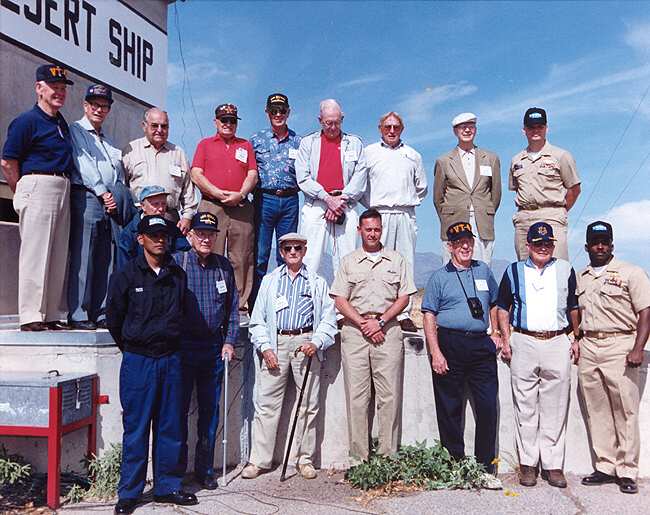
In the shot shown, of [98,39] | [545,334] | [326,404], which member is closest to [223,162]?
[326,404]

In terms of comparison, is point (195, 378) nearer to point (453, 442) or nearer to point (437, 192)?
point (453, 442)

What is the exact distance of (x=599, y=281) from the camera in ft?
17.1

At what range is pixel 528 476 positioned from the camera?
522 cm

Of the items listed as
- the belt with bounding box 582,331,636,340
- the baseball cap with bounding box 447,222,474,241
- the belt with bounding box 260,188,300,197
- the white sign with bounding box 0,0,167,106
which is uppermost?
the white sign with bounding box 0,0,167,106

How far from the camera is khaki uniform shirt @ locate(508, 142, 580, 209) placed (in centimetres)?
612

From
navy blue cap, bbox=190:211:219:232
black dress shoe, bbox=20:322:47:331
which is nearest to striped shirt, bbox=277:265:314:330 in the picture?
navy blue cap, bbox=190:211:219:232

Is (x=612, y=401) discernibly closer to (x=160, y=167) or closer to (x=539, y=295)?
(x=539, y=295)

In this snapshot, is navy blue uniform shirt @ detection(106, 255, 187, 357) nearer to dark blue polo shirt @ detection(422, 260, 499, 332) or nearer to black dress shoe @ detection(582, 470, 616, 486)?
dark blue polo shirt @ detection(422, 260, 499, 332)

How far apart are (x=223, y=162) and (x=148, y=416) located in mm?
2673

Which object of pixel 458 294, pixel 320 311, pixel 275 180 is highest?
pixel 275 180

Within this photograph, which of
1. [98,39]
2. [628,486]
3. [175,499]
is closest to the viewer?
[175,499]

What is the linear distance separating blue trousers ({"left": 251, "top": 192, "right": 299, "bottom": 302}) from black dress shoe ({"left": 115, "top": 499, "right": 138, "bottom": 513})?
2.67 m

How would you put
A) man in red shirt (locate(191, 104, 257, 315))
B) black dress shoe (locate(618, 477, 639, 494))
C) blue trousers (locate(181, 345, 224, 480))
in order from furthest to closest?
man in red shirt (locate(191, 104, 257, 315)), blue trousers (locate(181, 345, 224, 480)), black dress shoe (locate(618, 477, 639, 494))

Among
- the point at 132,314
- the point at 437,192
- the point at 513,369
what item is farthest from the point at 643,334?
the point at 132,314
